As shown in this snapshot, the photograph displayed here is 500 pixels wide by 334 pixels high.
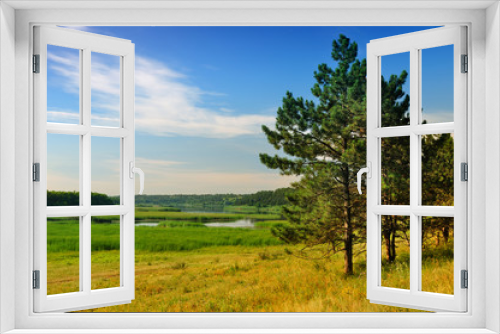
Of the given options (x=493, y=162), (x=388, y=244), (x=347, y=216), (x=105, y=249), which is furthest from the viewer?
(x=105, y=249)

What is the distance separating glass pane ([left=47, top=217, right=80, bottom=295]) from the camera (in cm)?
825

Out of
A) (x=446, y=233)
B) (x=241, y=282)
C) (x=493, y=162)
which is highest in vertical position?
(x=493, y=162)

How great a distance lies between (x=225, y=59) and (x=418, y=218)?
749 centimetres

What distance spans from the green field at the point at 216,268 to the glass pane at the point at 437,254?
18 millimetres

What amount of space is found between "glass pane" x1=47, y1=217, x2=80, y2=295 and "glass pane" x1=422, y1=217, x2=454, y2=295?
6.66 meters

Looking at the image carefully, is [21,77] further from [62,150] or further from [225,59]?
[225,59]

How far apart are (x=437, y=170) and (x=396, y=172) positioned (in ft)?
3.94

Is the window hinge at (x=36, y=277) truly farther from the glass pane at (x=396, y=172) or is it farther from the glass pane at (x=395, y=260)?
the glass pane at (x=395, y=260)

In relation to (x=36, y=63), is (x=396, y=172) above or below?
below

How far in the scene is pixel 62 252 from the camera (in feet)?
28.1

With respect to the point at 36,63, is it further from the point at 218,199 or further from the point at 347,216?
the point at 218,199

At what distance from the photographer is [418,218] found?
6.94ft

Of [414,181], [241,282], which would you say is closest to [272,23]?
[414,181]

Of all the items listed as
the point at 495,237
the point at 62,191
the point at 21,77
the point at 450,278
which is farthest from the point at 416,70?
the point at 62,191
